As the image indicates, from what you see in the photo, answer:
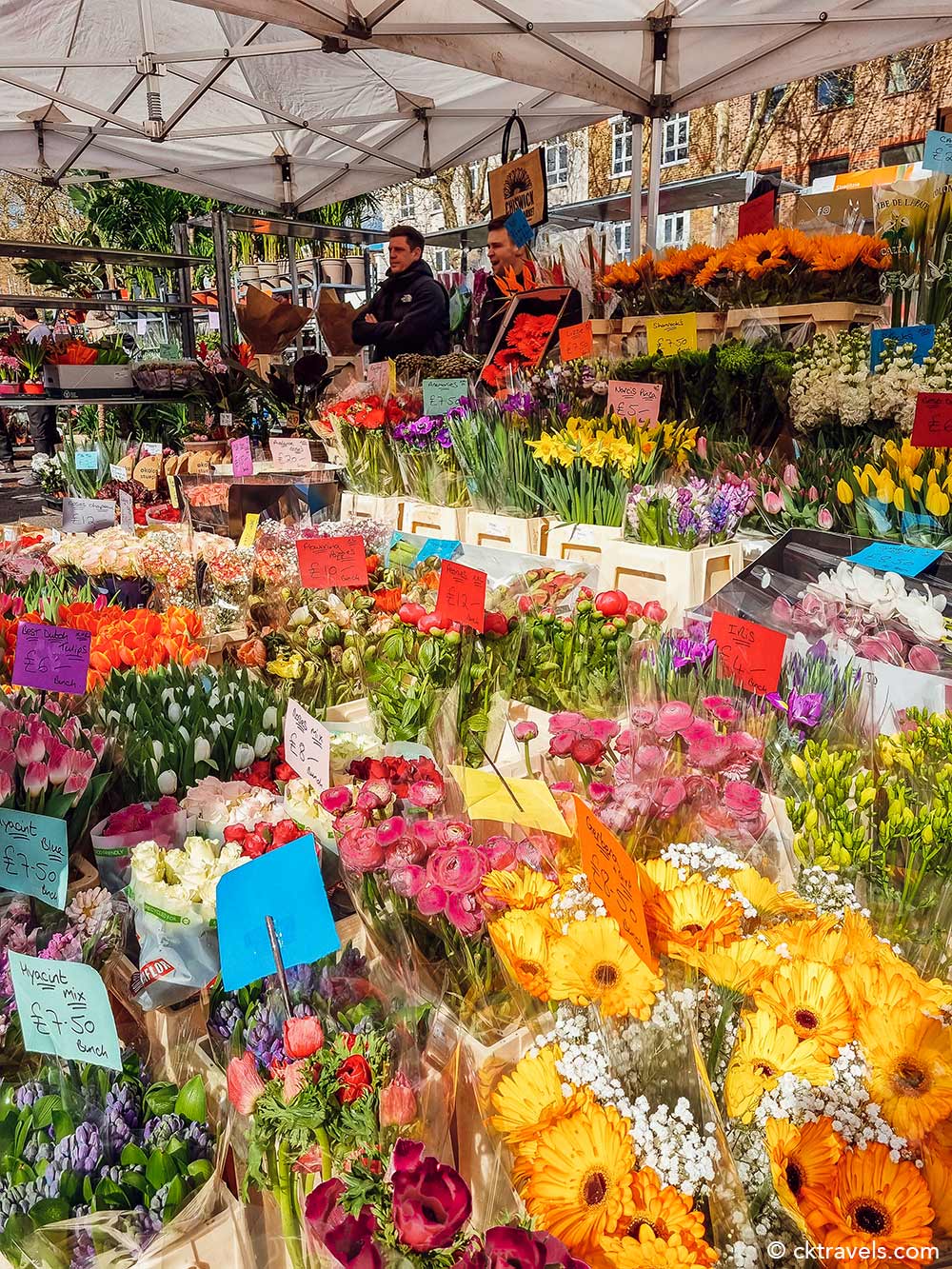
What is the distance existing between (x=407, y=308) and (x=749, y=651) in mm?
3946

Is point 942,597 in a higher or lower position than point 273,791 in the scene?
higher

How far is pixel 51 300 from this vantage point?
16.7ft

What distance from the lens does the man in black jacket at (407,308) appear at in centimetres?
484

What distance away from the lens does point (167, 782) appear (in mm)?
1507

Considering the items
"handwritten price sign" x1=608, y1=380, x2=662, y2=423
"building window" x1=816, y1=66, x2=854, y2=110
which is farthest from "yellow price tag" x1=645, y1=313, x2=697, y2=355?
"building window" x1=816, y1=66, x2=854, y2=110

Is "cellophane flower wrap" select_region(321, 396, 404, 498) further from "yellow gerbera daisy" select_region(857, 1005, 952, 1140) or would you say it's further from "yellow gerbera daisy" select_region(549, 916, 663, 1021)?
"yellow gerbera daisy" select_region(857, 1005, 952, 1140)

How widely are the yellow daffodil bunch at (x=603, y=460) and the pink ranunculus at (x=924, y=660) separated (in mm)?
1137

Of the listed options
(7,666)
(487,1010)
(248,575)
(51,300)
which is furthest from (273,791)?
(51,300)

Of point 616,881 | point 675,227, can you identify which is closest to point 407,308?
point 616,881

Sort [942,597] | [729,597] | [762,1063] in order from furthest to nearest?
[729,597] < [942,597] < [762,1063]

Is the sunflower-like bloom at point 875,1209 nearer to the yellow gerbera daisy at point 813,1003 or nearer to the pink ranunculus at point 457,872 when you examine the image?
the yellow gerbera daisy at point 813,1003

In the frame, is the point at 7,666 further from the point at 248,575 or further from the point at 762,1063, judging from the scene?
the point at 762,1063

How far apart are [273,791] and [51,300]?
4677 mm

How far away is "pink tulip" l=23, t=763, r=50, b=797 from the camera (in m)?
1.38
